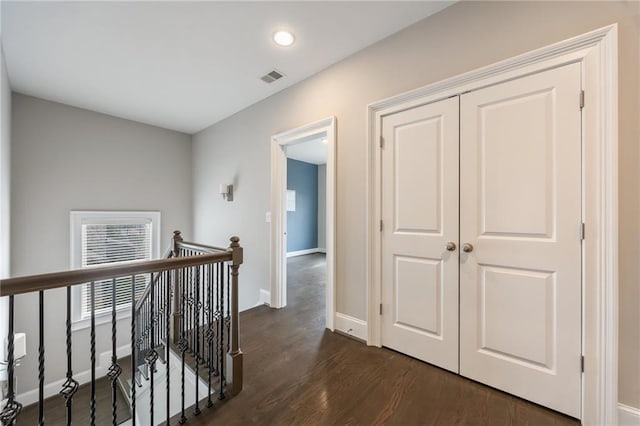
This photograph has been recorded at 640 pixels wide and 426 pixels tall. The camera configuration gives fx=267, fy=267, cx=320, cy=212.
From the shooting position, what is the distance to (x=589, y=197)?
1.42 m

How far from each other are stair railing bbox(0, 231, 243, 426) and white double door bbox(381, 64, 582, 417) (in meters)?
1.24

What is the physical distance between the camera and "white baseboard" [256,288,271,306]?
3.25 metres

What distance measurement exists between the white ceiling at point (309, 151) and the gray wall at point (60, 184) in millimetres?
2795

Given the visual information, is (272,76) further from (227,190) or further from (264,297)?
(264,297)

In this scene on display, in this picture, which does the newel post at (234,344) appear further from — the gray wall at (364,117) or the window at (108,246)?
the window at (108,246)

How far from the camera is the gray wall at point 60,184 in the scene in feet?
10.9

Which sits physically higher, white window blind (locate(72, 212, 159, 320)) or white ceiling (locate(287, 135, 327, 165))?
white ceiling (locate(287, 135, 327, 165))

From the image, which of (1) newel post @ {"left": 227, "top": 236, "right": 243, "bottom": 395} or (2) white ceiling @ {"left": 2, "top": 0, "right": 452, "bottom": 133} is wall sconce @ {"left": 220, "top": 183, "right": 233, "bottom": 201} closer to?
(2) white ceiling @ {"left": 2, "top": 0, "right": 452, "bottom": 133}

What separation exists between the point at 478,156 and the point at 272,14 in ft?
5.91

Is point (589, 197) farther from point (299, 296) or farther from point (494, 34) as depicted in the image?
point (299, 296)

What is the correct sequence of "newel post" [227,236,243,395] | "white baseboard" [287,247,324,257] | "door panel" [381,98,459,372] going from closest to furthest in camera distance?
"newel post" [227,236,243,395] < "door panel" [381,98,459,372] < "white baseboard" [287,247,324,257]

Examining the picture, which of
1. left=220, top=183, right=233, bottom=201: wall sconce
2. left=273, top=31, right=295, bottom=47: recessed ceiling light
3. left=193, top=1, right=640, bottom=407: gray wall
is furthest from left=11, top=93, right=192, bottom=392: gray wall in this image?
left=273, top=31, right=295, bottom=47: recessed ceiling light

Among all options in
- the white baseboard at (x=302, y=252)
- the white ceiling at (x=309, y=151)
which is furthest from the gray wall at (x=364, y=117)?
the white baseboard at (x=302, y=252)

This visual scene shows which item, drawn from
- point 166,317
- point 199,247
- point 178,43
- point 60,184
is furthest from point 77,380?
point 178,43
